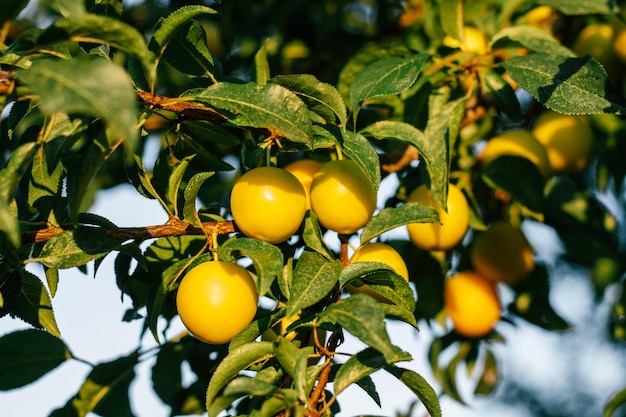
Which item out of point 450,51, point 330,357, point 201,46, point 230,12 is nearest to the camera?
point 330,357

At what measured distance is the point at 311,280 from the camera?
31.5 inches

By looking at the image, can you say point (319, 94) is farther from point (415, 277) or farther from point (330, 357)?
point (415, 277)

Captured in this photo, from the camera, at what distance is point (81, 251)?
85cm

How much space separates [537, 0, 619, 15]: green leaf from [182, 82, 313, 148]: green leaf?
75 cm

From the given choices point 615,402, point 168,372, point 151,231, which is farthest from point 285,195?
point 615,402

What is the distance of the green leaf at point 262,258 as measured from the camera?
2.51ft

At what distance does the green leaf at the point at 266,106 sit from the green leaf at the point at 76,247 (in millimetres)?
214

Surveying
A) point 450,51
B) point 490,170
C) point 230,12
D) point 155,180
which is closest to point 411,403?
point 490,170

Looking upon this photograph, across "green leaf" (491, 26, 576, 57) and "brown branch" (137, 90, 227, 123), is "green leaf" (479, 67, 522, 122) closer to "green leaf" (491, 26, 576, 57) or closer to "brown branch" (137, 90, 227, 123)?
"green leaf" (491, 26, 576, 57)

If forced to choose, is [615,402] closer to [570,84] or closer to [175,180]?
[570,84]

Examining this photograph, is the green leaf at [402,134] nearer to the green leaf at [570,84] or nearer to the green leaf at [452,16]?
the green leaf at [570,84]

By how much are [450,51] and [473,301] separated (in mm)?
590

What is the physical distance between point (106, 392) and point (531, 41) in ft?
3.32

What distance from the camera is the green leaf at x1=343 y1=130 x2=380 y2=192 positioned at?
0.83 m
